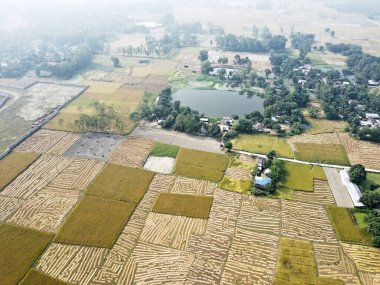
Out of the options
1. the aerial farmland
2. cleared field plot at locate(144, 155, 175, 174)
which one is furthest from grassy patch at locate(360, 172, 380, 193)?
cleared field plot at locate(144, 155, 175, 174)

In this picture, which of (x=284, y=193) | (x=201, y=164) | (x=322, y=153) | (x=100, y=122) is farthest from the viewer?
(x=100, y=122)

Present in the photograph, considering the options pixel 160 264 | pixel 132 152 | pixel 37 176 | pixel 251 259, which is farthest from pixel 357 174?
pixel 37 176

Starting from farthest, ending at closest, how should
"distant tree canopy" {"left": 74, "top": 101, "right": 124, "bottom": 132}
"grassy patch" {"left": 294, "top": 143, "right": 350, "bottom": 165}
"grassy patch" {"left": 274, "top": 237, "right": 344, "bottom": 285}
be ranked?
1. "distant tree canopy" {"left": 74, "top": 101, "right": 124, "bottom": 132}
2. "grassy patch" {"left": 294, "top": 143, "right": 350, "bottom": 165}
3. "grassy patch" {"left": 274, "top": 237, "right": 344, "bottom": 285}

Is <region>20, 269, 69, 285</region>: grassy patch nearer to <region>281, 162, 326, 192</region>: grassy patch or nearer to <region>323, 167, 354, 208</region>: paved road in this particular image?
<region>281, 162, 326, 192</region>: grassy patch

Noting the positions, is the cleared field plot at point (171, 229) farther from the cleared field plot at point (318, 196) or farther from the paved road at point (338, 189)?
the paved road at point (338, 189)

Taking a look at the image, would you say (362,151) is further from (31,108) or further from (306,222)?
(31,108)

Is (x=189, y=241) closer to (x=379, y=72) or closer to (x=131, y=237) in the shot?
(x=131, y=237)
